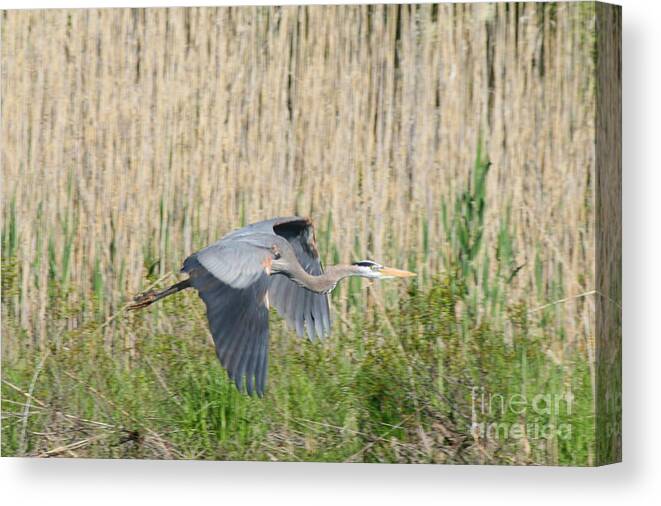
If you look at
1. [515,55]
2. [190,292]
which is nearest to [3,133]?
[190,292]

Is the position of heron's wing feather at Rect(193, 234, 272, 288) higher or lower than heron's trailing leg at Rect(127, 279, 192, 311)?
higher

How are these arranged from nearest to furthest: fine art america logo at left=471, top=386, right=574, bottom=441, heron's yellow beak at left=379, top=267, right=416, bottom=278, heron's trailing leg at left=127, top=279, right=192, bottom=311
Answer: fine art america logo at left=471, top=386, right=574, bottom=441 < heron's yellow beak at left=379, top=267, right=416, bottom=278 < heron's trailing leg at left=127, top=279, right=192, bottom=311

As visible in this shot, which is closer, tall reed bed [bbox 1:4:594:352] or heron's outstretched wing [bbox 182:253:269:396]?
tall reed bed [bbox 1:4:594:352]

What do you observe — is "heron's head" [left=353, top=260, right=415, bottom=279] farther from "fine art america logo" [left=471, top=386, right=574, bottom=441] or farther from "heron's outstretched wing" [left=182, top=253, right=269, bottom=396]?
"fine art america logo" [left=471, top=386, right=574, bottom=441]

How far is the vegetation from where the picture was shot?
694cm

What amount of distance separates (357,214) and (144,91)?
1.11 metres

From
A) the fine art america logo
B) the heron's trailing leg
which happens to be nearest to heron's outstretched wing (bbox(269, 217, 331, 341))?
the heron's trailing leg

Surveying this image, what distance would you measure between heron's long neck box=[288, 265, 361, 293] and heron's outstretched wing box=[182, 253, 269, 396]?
139mm

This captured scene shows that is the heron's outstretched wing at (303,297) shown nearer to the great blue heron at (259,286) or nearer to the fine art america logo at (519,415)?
the great blue heron at (259,286)

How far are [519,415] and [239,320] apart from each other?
129cm

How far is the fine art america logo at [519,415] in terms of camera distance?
22.7 ft

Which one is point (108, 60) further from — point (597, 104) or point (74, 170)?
point (597, 104)

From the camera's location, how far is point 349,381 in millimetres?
7094

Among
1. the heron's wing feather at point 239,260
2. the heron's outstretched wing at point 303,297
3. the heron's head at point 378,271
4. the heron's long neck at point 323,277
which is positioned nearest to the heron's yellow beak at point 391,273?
the heron's head at point 378,271
